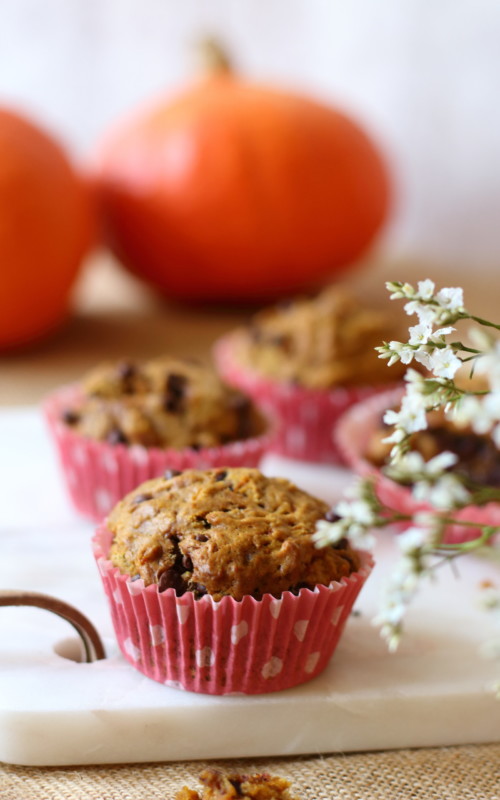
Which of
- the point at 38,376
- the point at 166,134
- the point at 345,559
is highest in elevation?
the point at 166,134

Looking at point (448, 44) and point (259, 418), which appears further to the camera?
point (448, 44)

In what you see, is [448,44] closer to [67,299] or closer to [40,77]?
[40,77]

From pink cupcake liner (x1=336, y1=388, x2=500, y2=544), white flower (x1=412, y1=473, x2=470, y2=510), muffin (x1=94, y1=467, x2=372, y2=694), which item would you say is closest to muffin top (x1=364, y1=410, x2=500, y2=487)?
pink cupcake liner (x1=336, y1=388, x2=500, y2=544)

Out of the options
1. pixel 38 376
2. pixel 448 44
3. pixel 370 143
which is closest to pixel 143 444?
pixel 38 376

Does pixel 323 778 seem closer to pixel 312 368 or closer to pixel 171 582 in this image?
pixel 171 582

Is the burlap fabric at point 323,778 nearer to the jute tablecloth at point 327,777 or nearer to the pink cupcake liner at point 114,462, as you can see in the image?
the jute tablecloth at point 327,777

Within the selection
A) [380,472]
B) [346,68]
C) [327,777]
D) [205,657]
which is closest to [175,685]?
[205,657]
